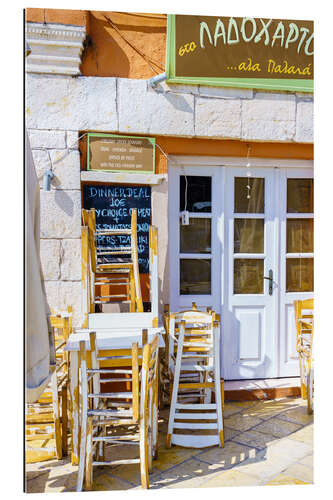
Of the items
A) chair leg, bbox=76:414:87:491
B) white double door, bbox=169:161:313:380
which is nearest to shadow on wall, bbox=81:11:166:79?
white double door, bbox=169:161:313:380

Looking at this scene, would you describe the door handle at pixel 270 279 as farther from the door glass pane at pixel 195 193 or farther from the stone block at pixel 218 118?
the stone block at pixel 218 118

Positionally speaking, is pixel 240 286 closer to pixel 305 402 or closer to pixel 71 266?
pixel 305 402

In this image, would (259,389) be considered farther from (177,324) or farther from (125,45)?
(125,45)

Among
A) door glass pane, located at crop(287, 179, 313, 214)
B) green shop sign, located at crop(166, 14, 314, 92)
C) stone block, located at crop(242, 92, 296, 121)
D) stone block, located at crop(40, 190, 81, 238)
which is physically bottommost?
stone block, located at crop(40, 190, 81, 238)

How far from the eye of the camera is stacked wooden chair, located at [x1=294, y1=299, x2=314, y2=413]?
166 inches

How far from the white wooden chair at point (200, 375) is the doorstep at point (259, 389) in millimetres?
500

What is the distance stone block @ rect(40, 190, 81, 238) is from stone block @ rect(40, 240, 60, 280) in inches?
2.7

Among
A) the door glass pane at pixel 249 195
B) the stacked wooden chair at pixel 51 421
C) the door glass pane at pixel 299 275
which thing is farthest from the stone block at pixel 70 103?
the door glass pane at pixel 299 275

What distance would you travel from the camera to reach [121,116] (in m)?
4.35

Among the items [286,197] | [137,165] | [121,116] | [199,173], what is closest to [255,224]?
[286,197]

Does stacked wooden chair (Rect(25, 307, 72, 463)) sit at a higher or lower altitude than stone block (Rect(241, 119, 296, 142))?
lower

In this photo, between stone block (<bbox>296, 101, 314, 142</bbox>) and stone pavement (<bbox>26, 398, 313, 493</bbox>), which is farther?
stone block (<bbox>296, 101, 314, 142</bbox>)

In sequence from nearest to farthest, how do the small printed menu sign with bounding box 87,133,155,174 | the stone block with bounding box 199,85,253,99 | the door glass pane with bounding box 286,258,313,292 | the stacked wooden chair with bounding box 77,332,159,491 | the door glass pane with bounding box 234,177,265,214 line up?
the stacked wooden chair with bounding box 77,332,159,491, the small printed menu sign with bounding box 87,133,155,174, the stone block with bounding box 199,85,253,99, the door glass pane with bounding box 234,177,265,214, the door glass pane with bounding box 286,258,313,292

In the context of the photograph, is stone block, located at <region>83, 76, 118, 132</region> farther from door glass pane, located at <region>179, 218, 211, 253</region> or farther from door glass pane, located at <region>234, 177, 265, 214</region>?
door glass pane, located at <region>234, 177, 265, 214</region>
